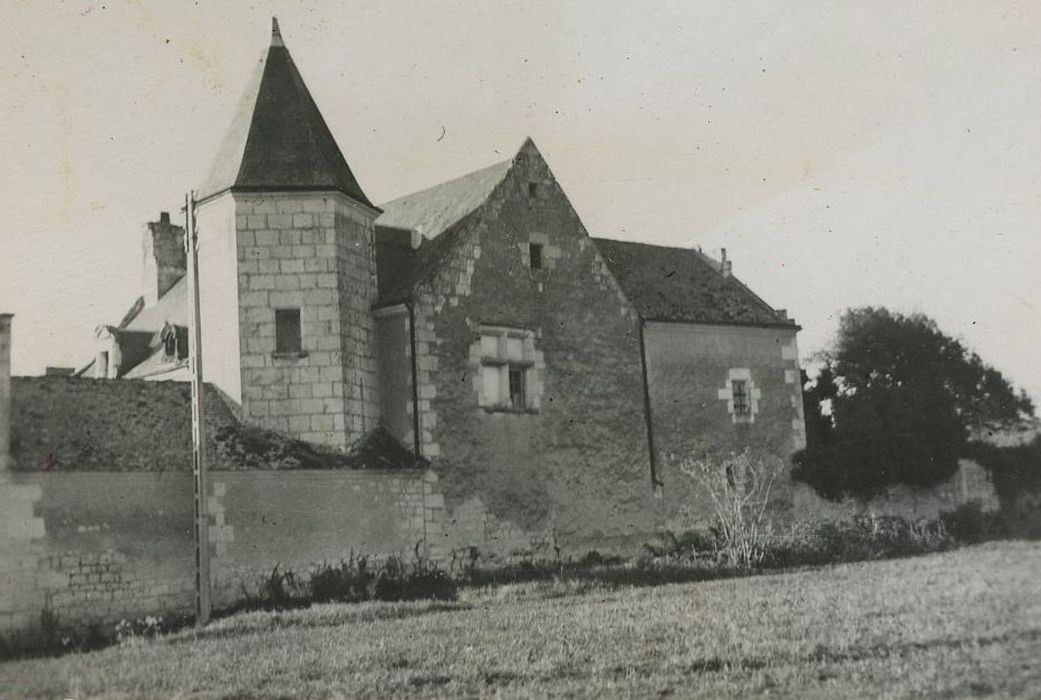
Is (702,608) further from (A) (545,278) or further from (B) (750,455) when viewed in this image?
(B) (750,455)

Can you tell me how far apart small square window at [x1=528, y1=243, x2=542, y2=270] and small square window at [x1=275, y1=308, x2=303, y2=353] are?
4.73m

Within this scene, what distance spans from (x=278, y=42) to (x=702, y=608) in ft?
40.7

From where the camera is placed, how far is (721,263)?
26984 mm

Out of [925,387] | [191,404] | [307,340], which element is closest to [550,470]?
[307,340]

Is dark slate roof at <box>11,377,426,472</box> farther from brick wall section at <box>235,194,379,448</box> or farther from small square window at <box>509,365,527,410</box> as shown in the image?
small square window at <box>509,365,527,410</box>

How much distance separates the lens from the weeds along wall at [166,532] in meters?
14.3

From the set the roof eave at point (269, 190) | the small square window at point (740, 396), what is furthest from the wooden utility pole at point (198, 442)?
the small square window at point (740, 396)

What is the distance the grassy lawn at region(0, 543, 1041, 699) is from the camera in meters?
9.16

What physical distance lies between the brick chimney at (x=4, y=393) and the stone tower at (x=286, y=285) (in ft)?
12.5

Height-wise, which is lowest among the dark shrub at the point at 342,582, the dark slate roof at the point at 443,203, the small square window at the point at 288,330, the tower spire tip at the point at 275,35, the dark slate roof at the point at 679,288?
the dark shrub at the point at 342,582

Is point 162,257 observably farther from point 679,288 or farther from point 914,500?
point 914,500

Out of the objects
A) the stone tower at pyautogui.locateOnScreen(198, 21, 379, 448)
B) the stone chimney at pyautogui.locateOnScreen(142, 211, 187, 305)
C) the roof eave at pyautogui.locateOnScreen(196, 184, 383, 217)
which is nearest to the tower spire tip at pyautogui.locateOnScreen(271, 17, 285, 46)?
the stone tower at pyautogui.locateOnScreen(198, 21, 379, 448)

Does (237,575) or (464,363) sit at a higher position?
(464,363)

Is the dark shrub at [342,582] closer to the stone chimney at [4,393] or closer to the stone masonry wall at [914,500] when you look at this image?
the stone chimney at [4,393]
